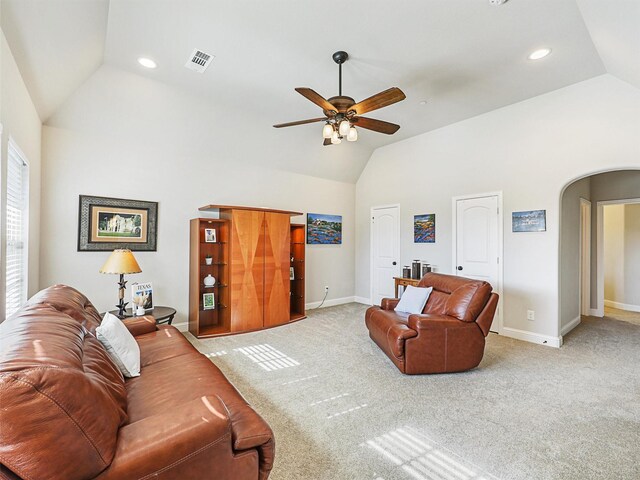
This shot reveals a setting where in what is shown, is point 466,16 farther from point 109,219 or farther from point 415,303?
point 109,219

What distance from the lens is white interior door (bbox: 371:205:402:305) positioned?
6.06m

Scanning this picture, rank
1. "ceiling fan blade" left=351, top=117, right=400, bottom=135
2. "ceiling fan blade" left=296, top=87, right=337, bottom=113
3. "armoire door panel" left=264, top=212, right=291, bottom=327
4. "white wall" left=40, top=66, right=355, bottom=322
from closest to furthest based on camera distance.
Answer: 1. "ceiling fan blade" left=296, top=87, right=337, bottom=113
2. "ceiling fan blade" left=351, top=117, right=400, bottom=135
3. "white wall" left=40, top=66, right=355, bottom=322
4. "armoire door panel" left=264, top=212, right=291, bottom=327

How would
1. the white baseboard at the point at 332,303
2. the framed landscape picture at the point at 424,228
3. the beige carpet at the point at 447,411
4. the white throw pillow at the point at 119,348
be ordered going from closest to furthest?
the beige carpet at the point at 447,411 → the white throw pillow at the point at 119,348 → the framed landscape picture at the point at 424,228 → the white baseboard at the point at 332,303

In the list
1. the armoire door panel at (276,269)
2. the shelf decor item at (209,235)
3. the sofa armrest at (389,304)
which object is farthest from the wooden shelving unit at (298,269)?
the sofa armrest at (389,304)

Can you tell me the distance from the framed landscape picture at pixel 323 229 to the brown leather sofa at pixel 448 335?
10.4 feet

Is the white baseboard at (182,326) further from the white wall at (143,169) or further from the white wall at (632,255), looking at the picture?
the white wall at (632,255)

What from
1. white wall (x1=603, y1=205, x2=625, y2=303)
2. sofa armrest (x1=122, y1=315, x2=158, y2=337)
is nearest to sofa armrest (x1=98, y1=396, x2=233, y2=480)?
sofa armrest (x1=122, y1=315, x2=158, y2=337)

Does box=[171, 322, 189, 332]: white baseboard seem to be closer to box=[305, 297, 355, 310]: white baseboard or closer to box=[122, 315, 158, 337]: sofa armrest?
box=[122, 315, 158, 337]: sofa armrest

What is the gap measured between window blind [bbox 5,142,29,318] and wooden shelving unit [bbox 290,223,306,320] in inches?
141

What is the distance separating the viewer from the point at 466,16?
8.70 ft

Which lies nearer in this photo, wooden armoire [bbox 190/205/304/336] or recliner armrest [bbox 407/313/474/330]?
recliner armrest [bbox 407/313/474/330]

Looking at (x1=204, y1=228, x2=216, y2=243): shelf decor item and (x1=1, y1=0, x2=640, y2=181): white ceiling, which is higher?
(x1=1, y1=0, x2=640, y2=181): white ceiling

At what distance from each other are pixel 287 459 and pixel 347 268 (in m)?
5.03

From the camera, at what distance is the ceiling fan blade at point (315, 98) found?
8.75 feet
